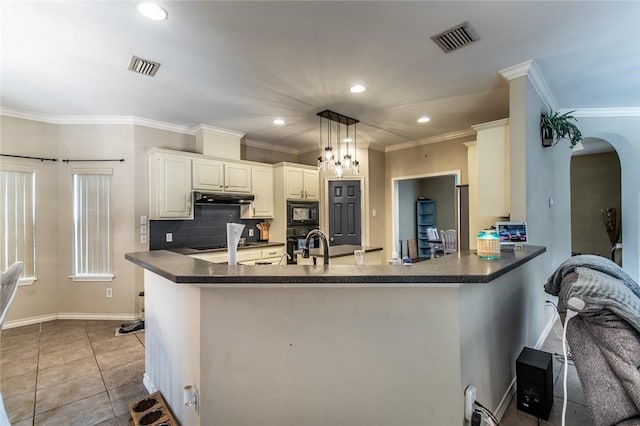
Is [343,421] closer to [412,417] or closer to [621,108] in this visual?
[412,417]

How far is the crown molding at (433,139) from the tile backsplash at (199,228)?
10.3ft

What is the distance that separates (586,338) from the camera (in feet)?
4.81

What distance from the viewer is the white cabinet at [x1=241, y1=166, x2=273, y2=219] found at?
16.6ft

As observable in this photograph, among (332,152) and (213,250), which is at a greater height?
(332,152)

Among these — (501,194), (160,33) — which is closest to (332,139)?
(501,194)

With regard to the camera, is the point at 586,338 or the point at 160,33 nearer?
the point at 586,338

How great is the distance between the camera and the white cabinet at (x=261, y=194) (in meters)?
5.06

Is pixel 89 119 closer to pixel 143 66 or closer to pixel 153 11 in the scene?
pixel 143 66

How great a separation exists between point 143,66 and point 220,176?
79.7 inches

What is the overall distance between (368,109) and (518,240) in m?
2.31

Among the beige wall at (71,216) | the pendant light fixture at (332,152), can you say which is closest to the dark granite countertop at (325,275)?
the pendant light fixture at (332,152)

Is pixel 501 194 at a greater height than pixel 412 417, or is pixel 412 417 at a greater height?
pixel 501 194

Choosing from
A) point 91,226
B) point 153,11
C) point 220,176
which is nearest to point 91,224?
point 91,226

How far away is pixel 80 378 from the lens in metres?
2.53
